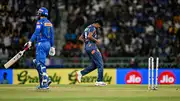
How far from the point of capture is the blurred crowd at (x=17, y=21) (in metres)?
27.1

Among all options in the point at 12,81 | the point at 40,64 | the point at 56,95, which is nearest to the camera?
the point at 56,95

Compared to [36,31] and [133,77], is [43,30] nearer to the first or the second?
[36,31]

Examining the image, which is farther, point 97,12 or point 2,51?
point 97,12

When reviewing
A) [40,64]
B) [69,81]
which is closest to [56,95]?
[40,64]

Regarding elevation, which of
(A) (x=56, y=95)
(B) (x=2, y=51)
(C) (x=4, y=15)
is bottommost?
(A) (x=56, y=95)

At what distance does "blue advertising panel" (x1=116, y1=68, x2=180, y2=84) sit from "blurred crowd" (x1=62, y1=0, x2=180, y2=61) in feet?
3.55

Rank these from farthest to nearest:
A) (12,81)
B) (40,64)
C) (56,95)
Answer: (12,81), (40,64), (56,95)

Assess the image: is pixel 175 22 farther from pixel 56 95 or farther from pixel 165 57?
pixel 56 95

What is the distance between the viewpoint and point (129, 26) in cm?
2877

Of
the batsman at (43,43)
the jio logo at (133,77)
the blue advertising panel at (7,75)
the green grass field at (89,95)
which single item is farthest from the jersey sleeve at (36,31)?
the jio logo at (133,77)

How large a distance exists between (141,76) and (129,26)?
11.2ft

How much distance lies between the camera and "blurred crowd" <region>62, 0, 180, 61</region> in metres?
27.4

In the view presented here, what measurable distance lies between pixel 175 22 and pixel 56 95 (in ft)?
49.3

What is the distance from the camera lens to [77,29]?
2827 centimetres
